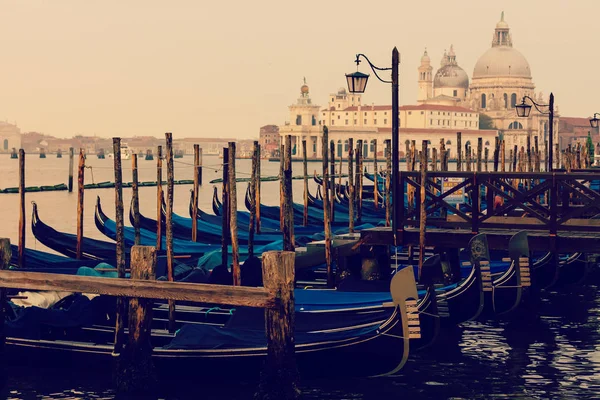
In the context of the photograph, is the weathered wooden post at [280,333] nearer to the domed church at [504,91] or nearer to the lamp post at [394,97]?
the lamp post at [394,97]

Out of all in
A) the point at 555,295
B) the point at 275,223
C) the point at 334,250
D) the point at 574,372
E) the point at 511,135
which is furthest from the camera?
the point at 511,135

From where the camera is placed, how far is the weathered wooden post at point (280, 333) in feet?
26.5

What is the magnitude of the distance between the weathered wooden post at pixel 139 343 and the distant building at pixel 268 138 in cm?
13929

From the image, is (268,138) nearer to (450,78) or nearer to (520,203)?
Answer: (450,78)

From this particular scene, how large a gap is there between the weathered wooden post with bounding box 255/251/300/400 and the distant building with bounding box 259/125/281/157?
140 meters

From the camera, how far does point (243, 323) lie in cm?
941

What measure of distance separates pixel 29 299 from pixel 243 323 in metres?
2.14

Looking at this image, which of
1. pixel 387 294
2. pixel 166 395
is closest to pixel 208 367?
pixel 166 395

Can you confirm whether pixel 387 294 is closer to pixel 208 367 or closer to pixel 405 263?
pixel 208 367

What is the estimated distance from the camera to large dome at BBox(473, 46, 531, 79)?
426 feet

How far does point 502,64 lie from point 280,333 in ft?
411

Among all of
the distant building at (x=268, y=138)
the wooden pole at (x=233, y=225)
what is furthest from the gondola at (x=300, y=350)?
the distant building at (x=268, y=138)

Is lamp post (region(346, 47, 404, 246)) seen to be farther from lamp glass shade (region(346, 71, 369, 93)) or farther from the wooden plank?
the wooden plank

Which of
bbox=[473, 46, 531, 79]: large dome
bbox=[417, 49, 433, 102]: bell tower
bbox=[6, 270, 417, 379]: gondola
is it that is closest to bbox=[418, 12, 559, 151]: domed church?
bbox=[473, 46, 531, 79]: large dome
